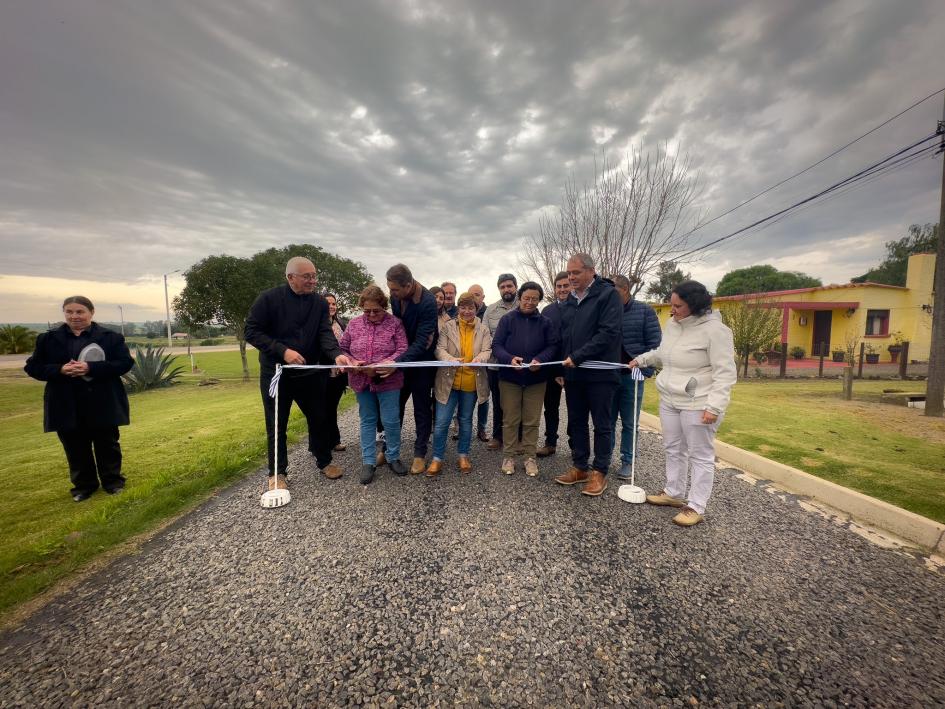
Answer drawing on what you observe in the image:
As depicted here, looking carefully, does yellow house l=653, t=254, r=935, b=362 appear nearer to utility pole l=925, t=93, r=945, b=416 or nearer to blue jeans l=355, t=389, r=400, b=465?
utility pole l=925, t=93, r=945, b=416

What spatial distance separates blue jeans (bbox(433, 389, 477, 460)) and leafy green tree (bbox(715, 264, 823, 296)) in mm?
59346

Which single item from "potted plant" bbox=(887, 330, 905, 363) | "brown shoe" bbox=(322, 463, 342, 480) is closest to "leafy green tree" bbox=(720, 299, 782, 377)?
"potted plant" bbox=(887, 330, 905, 363)

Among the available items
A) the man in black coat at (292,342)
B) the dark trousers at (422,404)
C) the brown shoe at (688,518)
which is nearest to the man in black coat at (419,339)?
the dark trousers at (422,404)

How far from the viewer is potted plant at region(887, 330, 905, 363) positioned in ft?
62.6

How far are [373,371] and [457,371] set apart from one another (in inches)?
37.1

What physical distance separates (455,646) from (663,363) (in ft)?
9.09

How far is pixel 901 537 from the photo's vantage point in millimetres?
2977

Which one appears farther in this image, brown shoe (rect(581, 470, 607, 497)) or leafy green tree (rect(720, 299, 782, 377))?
leafy green tree (rect(720, 299, 782, 377))

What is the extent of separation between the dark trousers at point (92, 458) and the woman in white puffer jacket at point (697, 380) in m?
5.36

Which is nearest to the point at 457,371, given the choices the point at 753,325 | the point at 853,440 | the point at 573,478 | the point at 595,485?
the point at 573,478

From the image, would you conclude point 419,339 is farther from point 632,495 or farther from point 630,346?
point 632,495

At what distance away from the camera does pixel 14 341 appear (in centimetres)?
2000

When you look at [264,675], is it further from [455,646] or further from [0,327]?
[0,327]

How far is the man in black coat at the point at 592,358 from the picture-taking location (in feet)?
12.3
